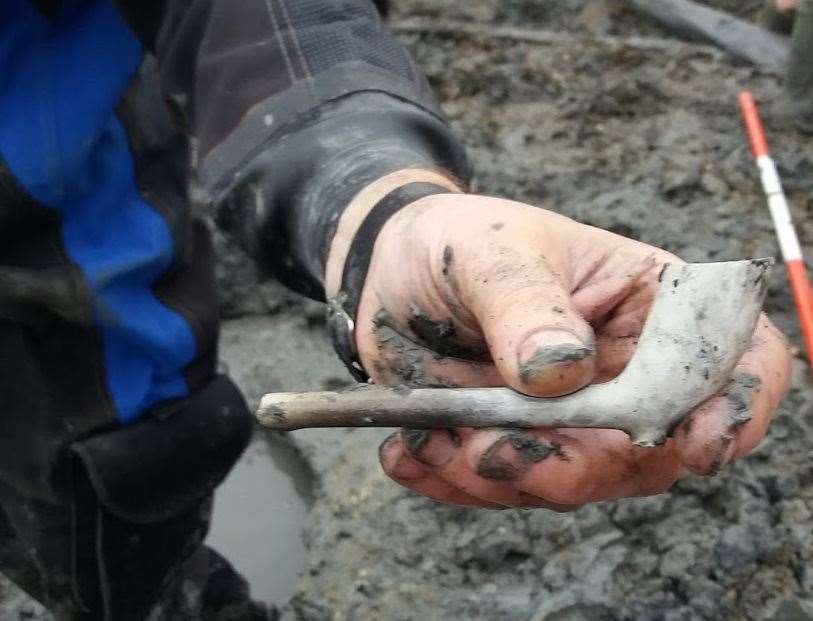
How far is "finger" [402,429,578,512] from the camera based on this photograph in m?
0.93

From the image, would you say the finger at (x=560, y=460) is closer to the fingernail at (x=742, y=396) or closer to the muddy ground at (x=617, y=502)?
the fingernail at (x=742, y=396)

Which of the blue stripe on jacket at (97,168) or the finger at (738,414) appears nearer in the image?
the finger at (738,414)

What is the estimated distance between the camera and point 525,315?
82cm

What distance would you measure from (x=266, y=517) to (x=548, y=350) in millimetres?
1349

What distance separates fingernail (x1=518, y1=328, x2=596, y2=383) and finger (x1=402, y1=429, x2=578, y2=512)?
0.44ft

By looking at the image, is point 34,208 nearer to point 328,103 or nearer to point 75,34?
point 75,34

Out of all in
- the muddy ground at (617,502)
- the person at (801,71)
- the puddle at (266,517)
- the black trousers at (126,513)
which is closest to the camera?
the black trousers at (126,513)

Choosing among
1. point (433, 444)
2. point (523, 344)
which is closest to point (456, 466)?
point (433, 444)

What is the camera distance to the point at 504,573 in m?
1.65

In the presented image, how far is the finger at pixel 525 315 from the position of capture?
2.64 ft

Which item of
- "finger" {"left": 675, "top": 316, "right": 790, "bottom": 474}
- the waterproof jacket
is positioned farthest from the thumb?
the waterproof jacket

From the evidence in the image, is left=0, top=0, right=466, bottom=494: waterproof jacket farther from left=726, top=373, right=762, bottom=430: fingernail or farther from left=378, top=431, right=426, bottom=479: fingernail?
left=726, top=373, right=762, bottom=430: fingernail

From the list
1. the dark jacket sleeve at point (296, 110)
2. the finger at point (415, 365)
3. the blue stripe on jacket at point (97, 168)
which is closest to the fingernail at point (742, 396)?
the finger at point (415, 365)

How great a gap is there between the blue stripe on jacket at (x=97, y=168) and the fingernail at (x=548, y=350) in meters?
0.63
